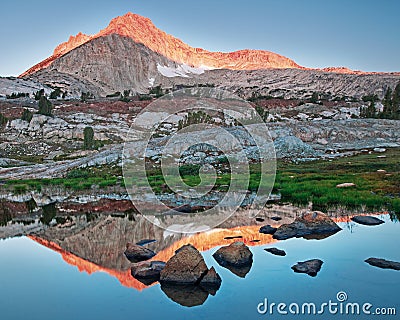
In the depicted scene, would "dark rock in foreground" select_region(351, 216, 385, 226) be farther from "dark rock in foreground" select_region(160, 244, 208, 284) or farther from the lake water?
"dark rock in foreground" select_region(160, 244, 208, 284)

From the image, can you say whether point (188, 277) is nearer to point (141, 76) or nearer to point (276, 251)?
point (276, 251)

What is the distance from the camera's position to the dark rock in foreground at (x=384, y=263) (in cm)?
1318

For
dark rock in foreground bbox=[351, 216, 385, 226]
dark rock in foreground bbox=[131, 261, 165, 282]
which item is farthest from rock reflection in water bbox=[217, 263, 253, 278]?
dark rock in foreground bbox=[351, 216, 385, 226]

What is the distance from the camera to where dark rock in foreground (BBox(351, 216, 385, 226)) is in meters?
18.4

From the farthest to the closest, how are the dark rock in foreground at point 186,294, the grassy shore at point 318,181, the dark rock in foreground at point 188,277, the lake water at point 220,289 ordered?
1. the grassy shore at point 318,181
2. the dark rock in foreground at point 188,277
3. the dark rock in foreground at point 186,294
4. the lake water at point 220,289

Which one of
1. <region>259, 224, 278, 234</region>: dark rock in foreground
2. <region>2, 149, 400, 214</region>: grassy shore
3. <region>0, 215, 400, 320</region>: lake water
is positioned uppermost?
<region>2, 149, 400, 214</region>: grassy shore

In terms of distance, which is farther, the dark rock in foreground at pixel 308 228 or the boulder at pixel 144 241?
the dark rock in foreground at pixel 308 228

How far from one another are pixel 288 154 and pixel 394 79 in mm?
110286

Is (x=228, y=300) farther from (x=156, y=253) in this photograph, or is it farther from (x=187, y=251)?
(x=156, y=253)

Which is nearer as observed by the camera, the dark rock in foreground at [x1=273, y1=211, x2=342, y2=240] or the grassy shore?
the dark rock in foreground at [x1=273, y1=211, x2=342, y2=240]

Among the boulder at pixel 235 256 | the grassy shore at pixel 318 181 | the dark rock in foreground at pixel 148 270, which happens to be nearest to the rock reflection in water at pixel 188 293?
the dark rock in foreground at pixel 148 270

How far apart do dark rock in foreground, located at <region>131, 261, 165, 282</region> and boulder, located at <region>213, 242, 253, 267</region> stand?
→ 2.20 meters

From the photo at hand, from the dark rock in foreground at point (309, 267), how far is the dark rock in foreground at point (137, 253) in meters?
5.37

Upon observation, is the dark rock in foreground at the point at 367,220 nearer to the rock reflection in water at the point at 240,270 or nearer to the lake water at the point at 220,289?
the lake water at the point at 220,289
